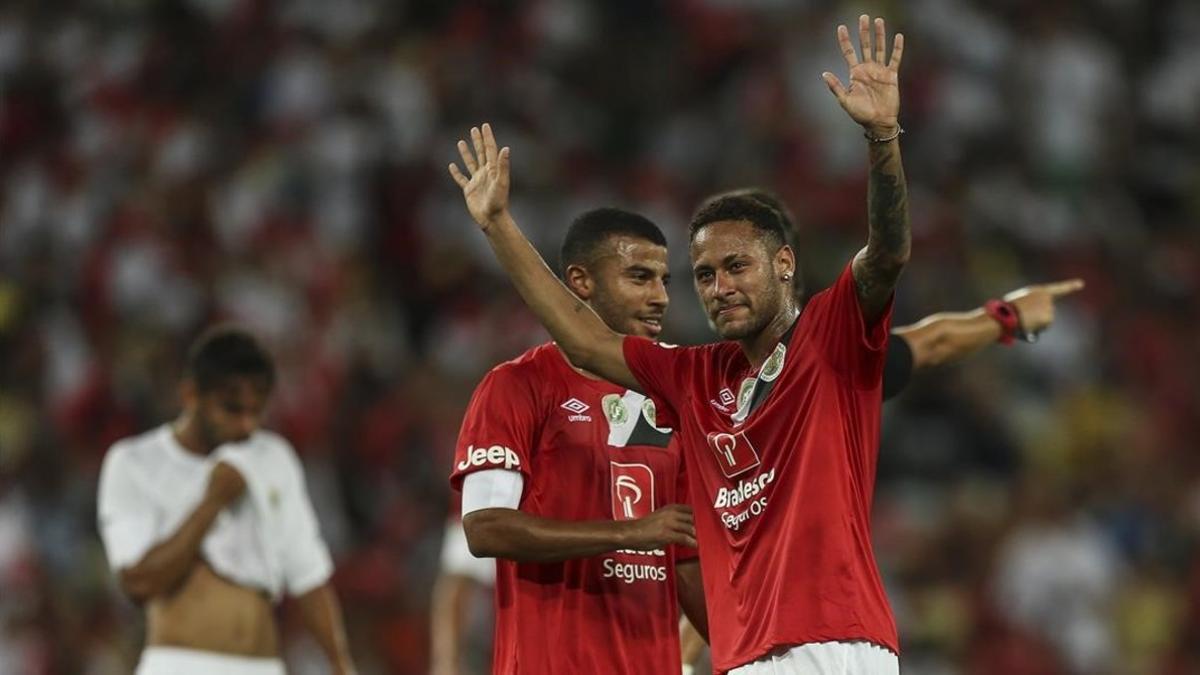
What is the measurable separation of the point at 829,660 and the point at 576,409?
4.60ft

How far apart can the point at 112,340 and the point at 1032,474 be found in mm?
6281

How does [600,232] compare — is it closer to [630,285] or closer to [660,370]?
[630,285]

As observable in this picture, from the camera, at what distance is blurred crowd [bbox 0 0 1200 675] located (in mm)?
11641

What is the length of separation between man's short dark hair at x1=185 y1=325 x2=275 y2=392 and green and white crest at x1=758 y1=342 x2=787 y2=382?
3.01 m

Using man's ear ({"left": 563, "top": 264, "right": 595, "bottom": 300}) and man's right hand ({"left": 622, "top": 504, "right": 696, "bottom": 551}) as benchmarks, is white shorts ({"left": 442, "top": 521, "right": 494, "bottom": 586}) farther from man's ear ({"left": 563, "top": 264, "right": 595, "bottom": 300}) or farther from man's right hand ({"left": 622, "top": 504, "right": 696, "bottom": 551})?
man's right hand ({"left": 622, "top": 504, "right": 696, "bottom": 551})

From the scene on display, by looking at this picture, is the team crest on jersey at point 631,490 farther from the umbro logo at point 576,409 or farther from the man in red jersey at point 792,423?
the man in red jersey at point 792,423

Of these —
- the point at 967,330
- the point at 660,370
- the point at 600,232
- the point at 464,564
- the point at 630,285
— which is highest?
the point at 600,232

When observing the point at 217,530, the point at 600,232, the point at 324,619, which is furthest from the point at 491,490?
the point at 324,619

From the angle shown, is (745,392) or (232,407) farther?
(232,407)

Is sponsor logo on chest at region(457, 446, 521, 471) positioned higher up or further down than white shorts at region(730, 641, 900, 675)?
higher up

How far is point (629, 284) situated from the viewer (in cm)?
598

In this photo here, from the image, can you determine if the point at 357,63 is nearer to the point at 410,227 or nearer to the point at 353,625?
the point at 410,227

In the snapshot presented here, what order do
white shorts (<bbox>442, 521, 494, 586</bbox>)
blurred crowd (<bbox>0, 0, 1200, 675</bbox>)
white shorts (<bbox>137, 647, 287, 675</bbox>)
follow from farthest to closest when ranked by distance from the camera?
blurred crowd (<bbox>0, 0, 1200, 675</bbox>), white shorts (<bbox>442, 521, 494, 586</bbox>), white shorts (<bbox>137, 647, 287, 675</bbox>)

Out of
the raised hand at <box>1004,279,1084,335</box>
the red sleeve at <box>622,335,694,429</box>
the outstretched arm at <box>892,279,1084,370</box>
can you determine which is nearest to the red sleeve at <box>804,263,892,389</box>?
the red sleeve at <box>622,335,694,429</box>
